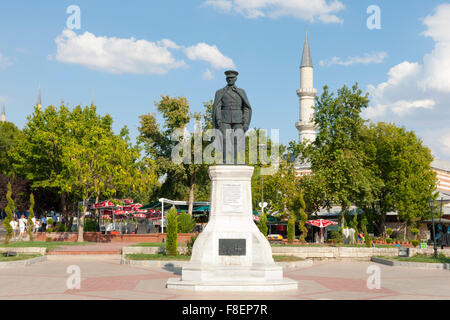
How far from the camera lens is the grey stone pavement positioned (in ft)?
35.1

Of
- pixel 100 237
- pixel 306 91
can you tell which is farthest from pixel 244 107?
pixel 306 91

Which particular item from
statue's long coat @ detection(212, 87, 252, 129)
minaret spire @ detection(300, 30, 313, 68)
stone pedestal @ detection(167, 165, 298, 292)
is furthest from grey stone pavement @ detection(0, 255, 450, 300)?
minaret spire @ detection(300, 30, 313, 68)

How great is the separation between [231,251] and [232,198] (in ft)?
4.74

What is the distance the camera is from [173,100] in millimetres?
40250

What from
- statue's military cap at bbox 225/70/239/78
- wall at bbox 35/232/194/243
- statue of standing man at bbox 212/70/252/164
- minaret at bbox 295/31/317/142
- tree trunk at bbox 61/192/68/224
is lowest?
wall at bbox 35/232/194/243

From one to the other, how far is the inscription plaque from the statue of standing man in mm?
2277


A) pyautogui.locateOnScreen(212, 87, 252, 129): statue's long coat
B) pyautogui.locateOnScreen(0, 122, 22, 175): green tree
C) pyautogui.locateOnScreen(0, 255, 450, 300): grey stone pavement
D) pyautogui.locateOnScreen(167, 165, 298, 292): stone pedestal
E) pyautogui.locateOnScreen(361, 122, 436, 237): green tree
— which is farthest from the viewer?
pyautogui.locateOnScreen(0, 122, 22, 175): green tree

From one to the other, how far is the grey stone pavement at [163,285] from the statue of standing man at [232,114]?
13.5 feet

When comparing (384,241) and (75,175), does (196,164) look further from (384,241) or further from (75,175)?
(384,241)

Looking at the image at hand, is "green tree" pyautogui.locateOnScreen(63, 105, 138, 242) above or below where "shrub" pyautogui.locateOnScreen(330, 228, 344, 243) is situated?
above

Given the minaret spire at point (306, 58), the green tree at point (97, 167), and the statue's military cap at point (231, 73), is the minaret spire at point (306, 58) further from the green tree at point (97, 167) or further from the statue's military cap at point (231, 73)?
the statue's military cap at point (231, 73)

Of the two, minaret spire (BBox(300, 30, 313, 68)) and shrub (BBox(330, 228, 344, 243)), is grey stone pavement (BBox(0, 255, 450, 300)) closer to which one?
shrub (BBox(330, 228, 344, 243))

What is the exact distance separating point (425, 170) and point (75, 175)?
1134 inches

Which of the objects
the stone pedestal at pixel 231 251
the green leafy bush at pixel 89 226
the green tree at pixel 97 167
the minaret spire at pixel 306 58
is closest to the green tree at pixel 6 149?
the green leafy bush at pixel 89 226
